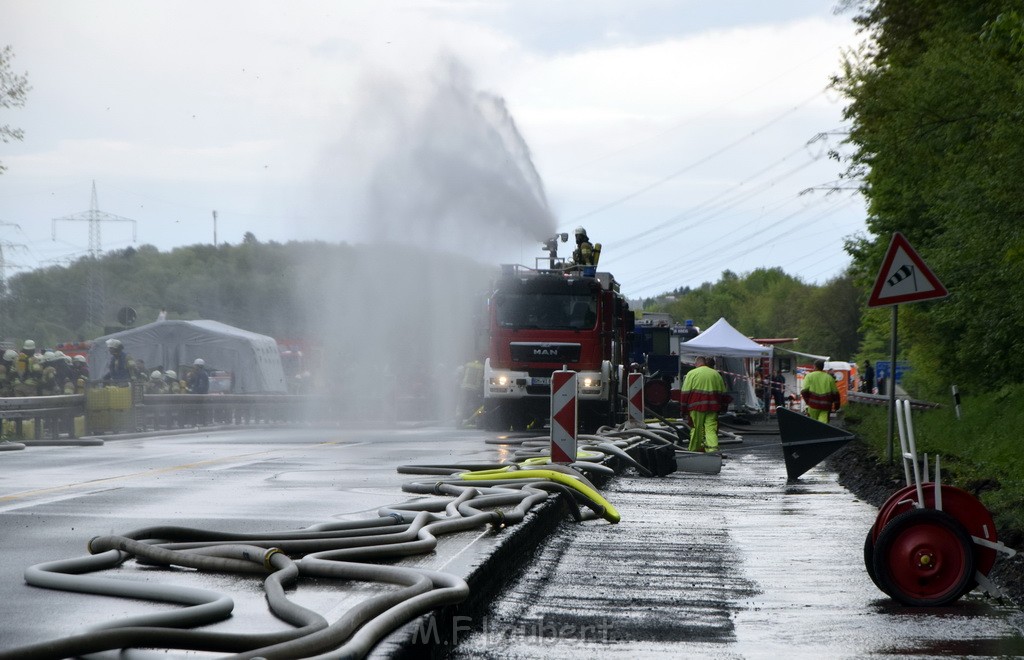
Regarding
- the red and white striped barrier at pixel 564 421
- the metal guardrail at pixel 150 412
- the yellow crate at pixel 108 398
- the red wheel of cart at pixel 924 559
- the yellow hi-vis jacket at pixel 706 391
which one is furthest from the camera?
the yellow crate at pixel 108 398

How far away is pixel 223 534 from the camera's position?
7.60 meters

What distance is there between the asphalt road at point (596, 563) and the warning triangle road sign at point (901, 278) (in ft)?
7.50

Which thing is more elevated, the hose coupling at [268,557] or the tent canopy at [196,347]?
the tent canopy at [196,347]

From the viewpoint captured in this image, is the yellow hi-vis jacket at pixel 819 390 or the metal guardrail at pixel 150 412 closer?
the yellow hi-vis jacket at pixel 819 390

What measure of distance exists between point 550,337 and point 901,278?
498 inches

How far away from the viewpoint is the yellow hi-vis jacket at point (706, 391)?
19.2 m

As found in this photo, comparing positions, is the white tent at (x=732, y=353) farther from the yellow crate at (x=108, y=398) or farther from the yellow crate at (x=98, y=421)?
the yellow crate at (x=98, y=421)

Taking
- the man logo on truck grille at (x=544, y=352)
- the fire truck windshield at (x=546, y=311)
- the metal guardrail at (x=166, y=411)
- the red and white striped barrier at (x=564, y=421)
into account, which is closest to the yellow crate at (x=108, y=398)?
the metal guardrail at (x=166, y=411)

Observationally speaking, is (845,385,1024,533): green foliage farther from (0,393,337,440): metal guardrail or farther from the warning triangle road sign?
(0,393,337,440): metal guardrail

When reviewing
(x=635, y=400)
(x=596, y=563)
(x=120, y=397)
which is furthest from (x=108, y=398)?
(x=596, y=563)

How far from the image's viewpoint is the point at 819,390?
23188mm

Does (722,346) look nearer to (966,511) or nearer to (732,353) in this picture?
(732,353)

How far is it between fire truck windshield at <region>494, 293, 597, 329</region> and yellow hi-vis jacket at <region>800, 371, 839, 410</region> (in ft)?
16.2

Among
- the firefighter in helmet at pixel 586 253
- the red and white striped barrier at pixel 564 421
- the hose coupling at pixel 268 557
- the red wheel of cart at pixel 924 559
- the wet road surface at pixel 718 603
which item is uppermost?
the firefighter in helmet at pixel 586 253
